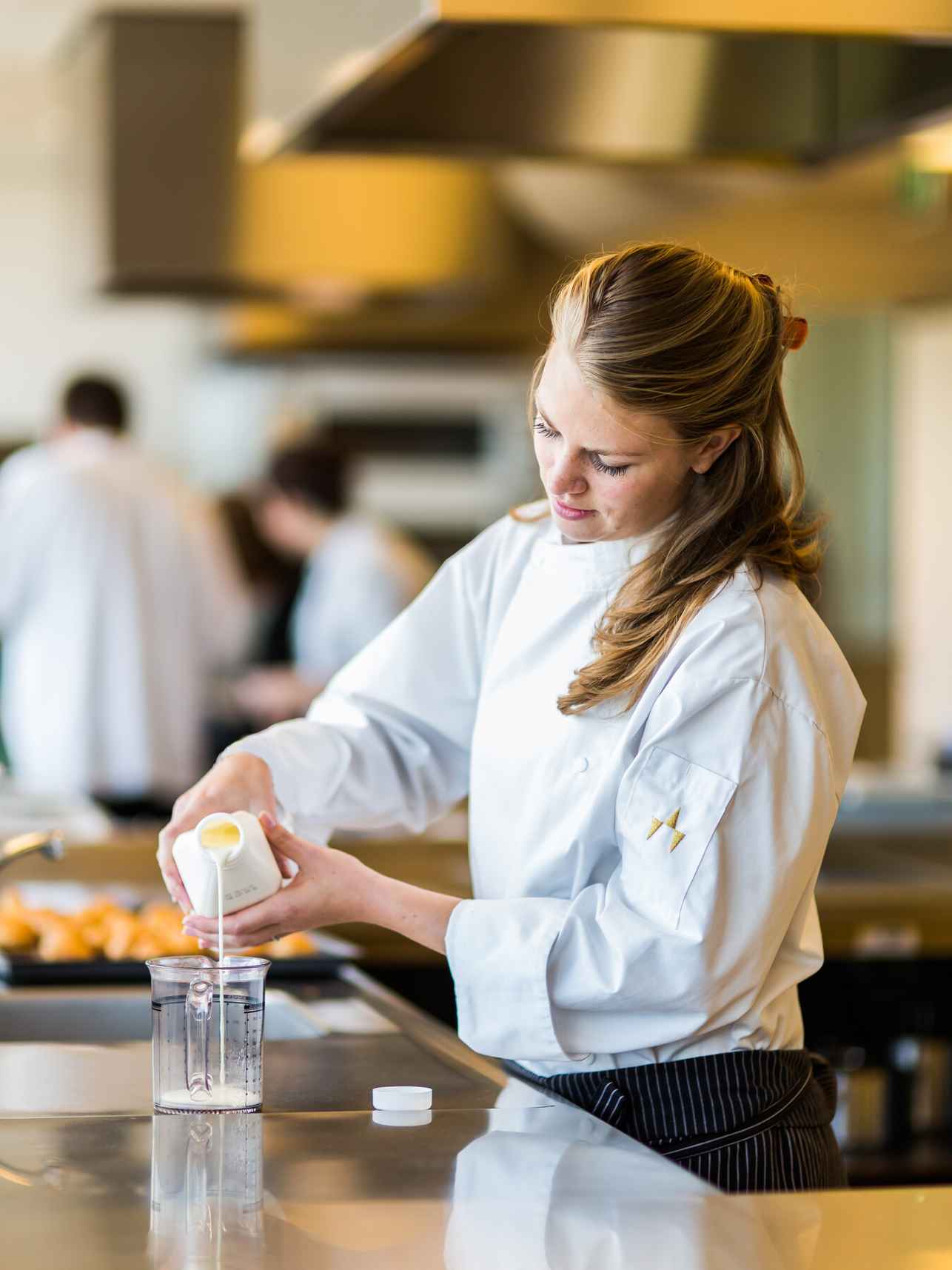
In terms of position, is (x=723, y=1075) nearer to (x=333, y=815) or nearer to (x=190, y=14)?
(x=333, y=815)

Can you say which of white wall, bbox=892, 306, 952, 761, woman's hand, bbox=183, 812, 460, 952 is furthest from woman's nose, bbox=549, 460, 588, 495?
white wall, bbox=892, 306, 952, 761

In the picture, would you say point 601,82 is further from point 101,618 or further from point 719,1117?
point 101,618

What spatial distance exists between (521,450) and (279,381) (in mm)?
855

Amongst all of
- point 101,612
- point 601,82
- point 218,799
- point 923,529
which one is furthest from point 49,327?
point 218,799

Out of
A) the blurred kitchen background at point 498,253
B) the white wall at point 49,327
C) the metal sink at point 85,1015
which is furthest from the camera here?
the white wall at point 49,327

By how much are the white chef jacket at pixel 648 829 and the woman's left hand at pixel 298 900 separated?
0.28 ft

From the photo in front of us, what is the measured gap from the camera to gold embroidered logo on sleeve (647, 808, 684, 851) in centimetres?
138

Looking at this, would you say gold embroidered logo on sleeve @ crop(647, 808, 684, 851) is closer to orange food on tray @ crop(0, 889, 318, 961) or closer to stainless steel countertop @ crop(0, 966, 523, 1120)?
stainless steel countertop @ crop(0, 966, 523, 1120)

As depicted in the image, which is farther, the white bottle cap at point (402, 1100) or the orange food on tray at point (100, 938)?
the orange food on tray at point (100, 938)

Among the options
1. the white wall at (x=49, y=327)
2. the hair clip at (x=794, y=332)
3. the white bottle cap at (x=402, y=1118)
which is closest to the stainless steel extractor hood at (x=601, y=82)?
the hair clip at (x=794, y=332)

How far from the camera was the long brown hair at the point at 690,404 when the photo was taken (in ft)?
Answer: 4.62

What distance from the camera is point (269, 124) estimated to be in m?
2.63

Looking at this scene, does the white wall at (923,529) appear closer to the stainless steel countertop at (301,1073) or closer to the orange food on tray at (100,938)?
the orange food on tray at (100,938)

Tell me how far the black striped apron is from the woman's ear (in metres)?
0.46
